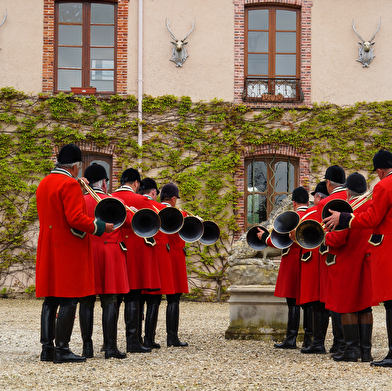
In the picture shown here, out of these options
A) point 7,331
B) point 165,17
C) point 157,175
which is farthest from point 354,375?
point 165,17

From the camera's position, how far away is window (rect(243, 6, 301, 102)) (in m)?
13.3

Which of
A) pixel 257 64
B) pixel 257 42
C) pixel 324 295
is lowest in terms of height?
pixel 324 295

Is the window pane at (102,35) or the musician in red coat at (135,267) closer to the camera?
the musician in red coat at (135,267)

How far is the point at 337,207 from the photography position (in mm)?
5336

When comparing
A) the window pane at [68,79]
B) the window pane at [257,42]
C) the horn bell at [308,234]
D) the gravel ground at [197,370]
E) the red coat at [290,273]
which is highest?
the window pane at [257,42]

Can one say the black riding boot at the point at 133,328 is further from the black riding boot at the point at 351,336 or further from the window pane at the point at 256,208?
the window pane at the point at 256,208

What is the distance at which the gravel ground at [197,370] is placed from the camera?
14.1 feet

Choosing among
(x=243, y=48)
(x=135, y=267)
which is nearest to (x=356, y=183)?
(x=135, y=267)

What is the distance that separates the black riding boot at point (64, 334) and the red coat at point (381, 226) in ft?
8.74

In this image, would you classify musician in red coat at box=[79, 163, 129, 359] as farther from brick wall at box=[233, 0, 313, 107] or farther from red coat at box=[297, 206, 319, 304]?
brick wall at box=[233, 0, 313, 107]

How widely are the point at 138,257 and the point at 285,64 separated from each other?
340 inches

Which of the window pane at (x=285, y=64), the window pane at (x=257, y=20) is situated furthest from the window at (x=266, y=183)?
the window pane at (x=257, y=20)

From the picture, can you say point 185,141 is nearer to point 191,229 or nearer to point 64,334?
point 191,229

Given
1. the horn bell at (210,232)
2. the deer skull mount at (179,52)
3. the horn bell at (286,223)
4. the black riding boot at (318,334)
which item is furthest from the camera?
the deer skull mount at (179,52)
